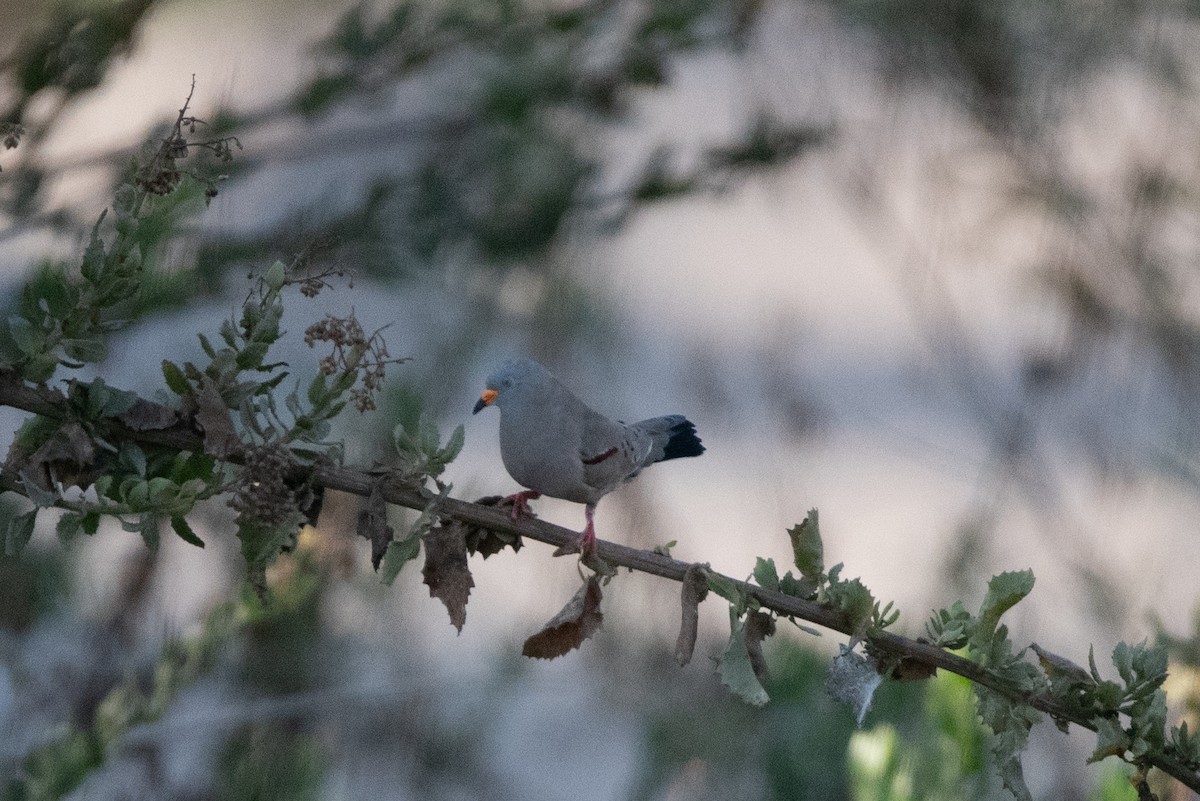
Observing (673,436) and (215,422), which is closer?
(215,422)

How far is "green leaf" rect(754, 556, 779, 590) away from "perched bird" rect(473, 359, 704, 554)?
23cm

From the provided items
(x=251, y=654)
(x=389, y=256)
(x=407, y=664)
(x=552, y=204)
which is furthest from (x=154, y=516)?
(x=407, y=664)

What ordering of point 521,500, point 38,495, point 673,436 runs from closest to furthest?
point 38,495 → point 521,500 → point 673,436

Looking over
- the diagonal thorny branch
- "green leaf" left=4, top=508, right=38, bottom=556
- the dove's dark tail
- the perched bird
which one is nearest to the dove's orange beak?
the perched bird

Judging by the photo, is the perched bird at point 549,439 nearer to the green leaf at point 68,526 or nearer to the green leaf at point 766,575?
the green leaf at point 766,575

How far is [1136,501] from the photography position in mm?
2787

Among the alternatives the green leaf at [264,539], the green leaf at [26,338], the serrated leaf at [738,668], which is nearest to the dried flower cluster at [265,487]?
the green leaf at [264,539]

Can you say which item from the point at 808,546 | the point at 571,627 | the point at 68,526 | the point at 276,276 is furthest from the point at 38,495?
the point at 808,546

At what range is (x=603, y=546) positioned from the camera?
697 millimetres

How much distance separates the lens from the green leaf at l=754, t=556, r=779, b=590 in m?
0.71

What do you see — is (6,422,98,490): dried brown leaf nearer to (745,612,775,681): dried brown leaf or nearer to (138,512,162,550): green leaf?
(138,512,162,550): green leaf

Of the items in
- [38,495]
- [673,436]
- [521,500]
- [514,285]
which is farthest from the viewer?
[514,285]

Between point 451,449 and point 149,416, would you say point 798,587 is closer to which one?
point 451,449

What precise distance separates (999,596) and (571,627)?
22 cm
